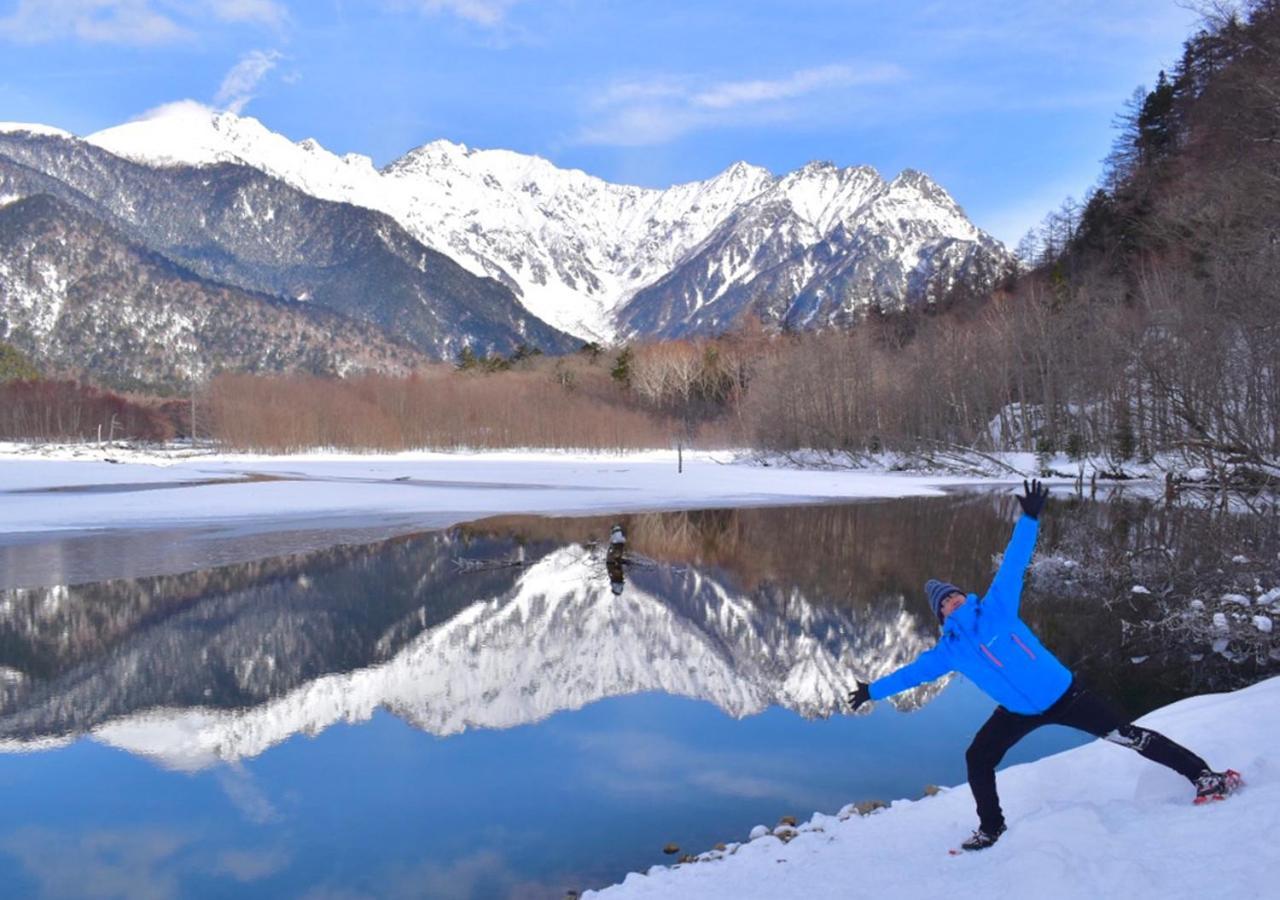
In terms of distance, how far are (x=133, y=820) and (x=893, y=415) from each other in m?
46.2

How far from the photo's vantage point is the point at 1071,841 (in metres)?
3.98

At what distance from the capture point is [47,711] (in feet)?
27.1

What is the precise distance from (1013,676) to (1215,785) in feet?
3.14

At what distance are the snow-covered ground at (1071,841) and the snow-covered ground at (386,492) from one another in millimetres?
17925

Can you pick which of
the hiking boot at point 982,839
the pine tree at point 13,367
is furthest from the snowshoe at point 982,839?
the pine tree at point 13,367

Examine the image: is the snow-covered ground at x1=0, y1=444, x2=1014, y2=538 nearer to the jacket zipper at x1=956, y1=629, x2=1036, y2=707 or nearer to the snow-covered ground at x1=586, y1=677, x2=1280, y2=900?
the snow-covered ground at x1=586, y1=677, x2=1280, y2=900

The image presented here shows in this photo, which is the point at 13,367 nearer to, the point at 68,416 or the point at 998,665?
the point at 68,416

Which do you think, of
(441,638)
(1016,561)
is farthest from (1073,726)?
(441,638)

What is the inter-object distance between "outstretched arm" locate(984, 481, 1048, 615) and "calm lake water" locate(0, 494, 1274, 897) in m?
2.44

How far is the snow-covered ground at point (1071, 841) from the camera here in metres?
3.57

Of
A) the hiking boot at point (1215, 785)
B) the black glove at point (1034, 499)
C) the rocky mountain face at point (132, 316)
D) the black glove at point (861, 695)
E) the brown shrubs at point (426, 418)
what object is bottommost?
the hiking boot at point (1215, 785)

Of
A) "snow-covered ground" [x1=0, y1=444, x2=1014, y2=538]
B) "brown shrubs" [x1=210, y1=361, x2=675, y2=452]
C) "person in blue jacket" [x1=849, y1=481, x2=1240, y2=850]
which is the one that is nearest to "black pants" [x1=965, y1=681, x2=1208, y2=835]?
"person in blue jacket" [x1=849, y1=481, x2=1240, y2=850]

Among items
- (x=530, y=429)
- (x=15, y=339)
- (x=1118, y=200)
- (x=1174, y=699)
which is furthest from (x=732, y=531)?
(x=15, y=339)

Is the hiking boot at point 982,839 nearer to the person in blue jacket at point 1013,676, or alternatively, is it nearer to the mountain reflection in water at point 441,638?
the person in blue jacket at point 1013,676
